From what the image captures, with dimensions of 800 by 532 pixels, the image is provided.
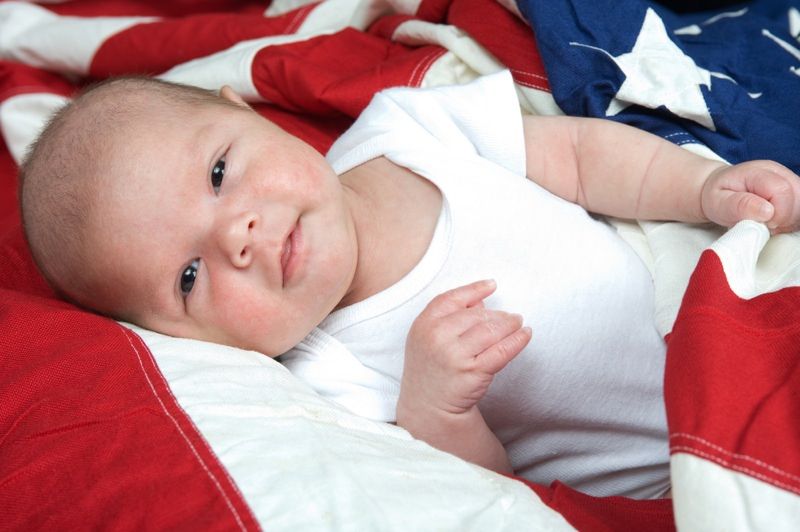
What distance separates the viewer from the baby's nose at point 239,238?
35.1 inches

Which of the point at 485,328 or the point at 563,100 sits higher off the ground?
the point at 563,100

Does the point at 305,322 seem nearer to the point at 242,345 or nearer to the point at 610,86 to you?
the point at 242,345

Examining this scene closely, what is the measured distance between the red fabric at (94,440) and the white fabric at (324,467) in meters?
0.02

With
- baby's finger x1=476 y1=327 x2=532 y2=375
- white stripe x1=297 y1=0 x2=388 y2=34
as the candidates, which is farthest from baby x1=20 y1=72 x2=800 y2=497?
white stripe x1=297 y1=0 x2=388 y2=34

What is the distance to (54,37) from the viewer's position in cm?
161

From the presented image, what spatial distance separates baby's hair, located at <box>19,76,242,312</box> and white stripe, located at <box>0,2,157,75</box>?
606 mm

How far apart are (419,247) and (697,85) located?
1.40ft

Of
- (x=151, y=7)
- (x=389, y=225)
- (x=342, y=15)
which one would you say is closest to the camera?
(x=389, y=225)

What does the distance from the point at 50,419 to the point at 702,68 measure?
0.95 meters

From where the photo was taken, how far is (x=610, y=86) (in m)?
1.13

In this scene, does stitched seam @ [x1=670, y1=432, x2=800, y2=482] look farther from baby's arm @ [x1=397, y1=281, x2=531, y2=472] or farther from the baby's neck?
the baby's neck

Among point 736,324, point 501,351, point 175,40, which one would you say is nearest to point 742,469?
point 736,324

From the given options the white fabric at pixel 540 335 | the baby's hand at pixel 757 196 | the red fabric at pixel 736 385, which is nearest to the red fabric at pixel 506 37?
the white fabric at pixel 540 335

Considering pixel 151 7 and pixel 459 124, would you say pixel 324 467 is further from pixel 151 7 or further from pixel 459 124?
pixel 151 7
